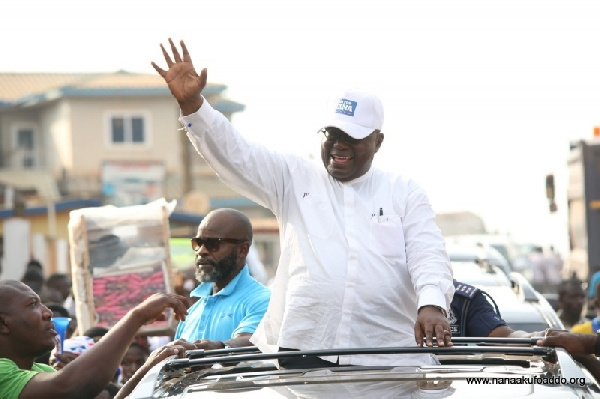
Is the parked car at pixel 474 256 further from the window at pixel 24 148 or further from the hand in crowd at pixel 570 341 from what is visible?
the window at pixel 24 148

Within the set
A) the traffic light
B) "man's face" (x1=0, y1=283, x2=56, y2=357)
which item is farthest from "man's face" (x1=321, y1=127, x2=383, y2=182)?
the traffic light

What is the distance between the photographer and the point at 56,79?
201 ft

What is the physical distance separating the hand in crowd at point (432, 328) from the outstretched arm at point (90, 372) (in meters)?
1.03

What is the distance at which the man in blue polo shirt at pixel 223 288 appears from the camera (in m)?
7.07

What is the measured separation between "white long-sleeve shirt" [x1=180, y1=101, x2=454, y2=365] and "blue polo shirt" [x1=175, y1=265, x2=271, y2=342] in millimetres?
1251

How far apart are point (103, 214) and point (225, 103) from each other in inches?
1737

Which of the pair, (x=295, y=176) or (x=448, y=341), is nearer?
(x=448, y=341)

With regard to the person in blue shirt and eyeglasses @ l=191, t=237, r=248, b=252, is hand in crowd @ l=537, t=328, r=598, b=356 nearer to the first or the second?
the person in blue shirt

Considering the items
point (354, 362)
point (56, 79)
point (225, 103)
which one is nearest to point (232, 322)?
point (354, 362)

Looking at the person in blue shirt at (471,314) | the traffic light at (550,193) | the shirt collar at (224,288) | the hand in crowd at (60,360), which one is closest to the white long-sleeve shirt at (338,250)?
the person in blue shirt at (471,314)

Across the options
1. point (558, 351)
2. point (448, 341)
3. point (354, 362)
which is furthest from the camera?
point (354, 362)

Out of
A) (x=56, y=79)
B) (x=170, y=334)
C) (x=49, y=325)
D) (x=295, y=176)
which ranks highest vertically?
(x=56, y=79)

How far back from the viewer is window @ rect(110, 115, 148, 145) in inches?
2191

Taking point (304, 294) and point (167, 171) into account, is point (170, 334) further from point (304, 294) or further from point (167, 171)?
point (167, 171)
